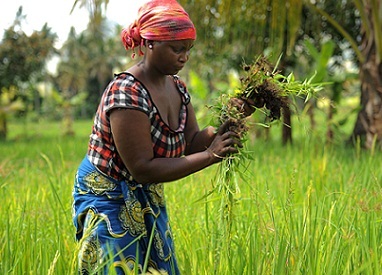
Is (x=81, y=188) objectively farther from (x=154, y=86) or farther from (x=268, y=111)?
(x=268, y=111)

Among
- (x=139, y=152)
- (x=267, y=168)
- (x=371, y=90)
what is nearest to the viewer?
(x=139, y=152)

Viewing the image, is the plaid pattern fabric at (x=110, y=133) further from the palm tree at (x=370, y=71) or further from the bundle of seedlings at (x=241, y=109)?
the palm tree at (x=370, y=71)

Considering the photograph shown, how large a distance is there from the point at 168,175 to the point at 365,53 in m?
5.10

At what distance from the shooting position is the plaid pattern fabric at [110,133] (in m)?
1.74

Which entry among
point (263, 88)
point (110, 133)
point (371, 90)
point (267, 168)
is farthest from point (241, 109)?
point (371, 90)

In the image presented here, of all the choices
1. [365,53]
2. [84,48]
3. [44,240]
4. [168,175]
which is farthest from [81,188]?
[84,48]

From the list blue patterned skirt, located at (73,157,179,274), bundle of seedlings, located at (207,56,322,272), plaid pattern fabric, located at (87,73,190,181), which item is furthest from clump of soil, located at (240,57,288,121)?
blue patterned skirt, located at (73,157,179,274)

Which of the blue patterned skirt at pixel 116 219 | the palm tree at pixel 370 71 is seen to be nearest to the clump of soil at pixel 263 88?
the blue patterned skirt at pixel 116 219

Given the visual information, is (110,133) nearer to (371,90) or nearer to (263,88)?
(263,88)

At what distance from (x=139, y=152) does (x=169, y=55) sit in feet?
0.93

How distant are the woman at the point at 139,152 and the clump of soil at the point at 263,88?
0.14m

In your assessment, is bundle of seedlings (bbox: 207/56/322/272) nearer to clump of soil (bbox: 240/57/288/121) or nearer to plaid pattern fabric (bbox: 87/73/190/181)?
clump of soil (bbox: 240/57/288/121)

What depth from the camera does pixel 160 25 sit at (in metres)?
1.77

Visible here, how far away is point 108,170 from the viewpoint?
71.7 inches
